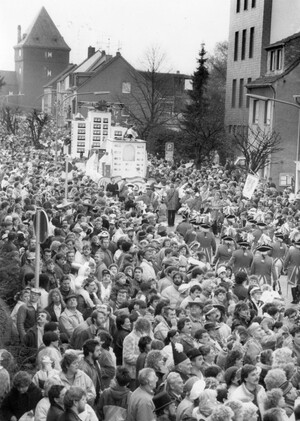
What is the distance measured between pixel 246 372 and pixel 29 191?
22.9 metres

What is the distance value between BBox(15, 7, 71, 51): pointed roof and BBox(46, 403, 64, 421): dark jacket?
156m

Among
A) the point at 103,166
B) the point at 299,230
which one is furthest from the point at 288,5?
the point at 299,230

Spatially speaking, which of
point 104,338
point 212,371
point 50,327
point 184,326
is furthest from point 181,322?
point 212,371

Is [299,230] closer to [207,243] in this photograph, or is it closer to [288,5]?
[207,243]

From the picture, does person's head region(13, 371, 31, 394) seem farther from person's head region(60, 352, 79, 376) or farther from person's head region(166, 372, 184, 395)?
person's head region(166, 372, 184, 395)

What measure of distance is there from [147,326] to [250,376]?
7.33ft

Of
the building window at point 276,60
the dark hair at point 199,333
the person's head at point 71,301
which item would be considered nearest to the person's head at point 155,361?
the dark hair at point 199,333

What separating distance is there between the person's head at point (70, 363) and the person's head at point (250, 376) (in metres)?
1.62

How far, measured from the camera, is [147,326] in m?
13.2

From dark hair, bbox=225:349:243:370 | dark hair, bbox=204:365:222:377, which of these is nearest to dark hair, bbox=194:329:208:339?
dark hair, bbox=225:349:243:370

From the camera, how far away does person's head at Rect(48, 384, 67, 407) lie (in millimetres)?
10203

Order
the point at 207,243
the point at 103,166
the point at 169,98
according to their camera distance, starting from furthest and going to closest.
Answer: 1. the point at 169,98
2. the point at 103,166
3. the point at 207,243

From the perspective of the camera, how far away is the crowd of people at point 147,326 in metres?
10.6

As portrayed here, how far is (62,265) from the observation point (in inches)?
717
